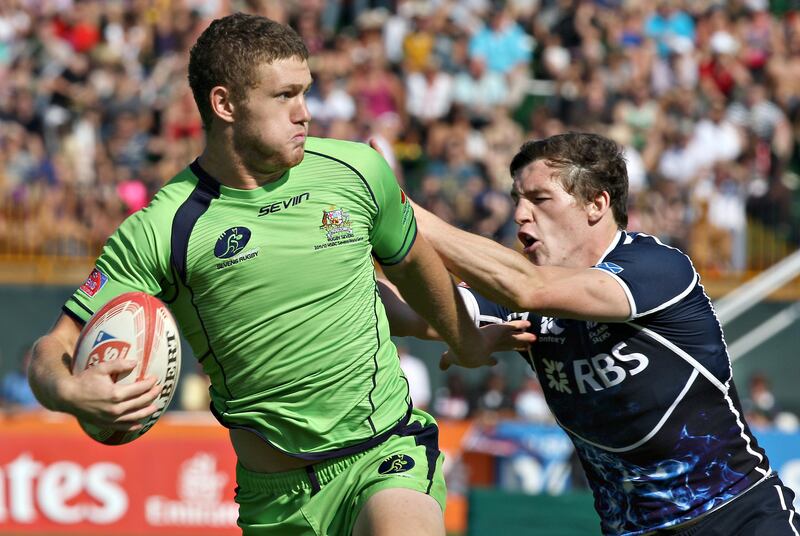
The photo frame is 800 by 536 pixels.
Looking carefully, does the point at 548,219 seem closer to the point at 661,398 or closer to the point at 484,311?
the point at 484,311

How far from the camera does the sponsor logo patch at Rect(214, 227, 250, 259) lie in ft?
15.5

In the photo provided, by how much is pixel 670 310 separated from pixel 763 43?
1426 centimetres

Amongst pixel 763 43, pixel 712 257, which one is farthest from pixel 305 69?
pixel 763 43

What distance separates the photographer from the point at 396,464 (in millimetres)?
4918

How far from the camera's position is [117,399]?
166 inches

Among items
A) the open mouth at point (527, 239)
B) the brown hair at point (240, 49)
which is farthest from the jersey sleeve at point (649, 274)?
the brown hair at point (240, 49)

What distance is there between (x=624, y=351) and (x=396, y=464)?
1051mm

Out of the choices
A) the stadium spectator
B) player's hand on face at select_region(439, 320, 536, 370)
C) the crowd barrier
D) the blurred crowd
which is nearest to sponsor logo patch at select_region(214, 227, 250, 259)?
player's hand on face at select_region(439, 320, 536, 370)

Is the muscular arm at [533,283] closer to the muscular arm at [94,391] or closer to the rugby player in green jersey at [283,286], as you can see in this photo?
the rugby player in green jersey at [283,286]

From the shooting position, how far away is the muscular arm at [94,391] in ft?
13.9

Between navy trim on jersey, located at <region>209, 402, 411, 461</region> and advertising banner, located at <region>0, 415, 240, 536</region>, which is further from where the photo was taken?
advertising banner, located at <region>0, 415, 240, 536</region>

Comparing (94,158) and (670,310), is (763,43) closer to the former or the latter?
(94,158)

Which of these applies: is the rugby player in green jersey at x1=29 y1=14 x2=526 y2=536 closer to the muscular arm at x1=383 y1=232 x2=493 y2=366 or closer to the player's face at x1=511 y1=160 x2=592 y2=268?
the muscular arm at x1=383 y1=232 x2=493 y2=366

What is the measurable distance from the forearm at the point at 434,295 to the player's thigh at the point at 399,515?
2.61 feet
